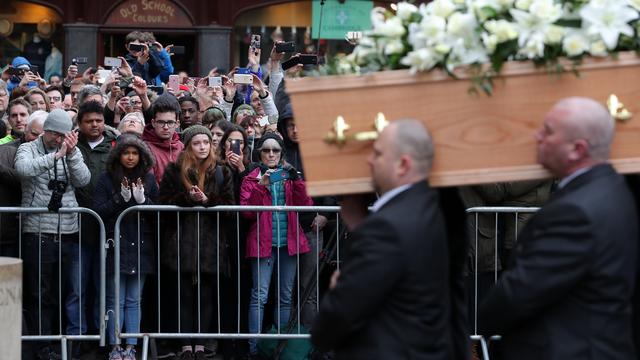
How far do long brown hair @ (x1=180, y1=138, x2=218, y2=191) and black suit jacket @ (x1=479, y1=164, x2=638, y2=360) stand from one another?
4653 mm

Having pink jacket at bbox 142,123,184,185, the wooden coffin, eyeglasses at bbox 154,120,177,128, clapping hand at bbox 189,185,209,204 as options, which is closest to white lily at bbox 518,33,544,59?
the wooden coffin

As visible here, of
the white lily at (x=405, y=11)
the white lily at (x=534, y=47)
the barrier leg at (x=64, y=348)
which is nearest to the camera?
the white lily at (x=534, y=47)

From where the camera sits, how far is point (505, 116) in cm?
549

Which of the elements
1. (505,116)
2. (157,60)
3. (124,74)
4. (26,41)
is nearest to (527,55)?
(505,116)

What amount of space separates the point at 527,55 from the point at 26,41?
19.7m

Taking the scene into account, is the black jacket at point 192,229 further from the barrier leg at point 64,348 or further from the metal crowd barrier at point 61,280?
the barrier leg at point 64,348

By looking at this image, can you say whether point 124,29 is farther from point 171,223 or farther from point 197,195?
point 197,195

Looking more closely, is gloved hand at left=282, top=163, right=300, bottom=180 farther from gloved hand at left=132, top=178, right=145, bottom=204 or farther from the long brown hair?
gloved hand at left=132, top=178, right=145, bottom=204

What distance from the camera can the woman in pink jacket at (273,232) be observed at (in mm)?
9836

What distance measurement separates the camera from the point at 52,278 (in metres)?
9.89

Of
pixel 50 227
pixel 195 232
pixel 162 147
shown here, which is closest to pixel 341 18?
pixel 162 147

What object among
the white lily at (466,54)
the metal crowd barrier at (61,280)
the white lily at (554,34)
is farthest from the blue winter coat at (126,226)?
the white lily at (554,34)

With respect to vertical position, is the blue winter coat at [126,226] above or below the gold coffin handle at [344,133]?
below

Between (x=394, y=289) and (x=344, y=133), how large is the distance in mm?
735
